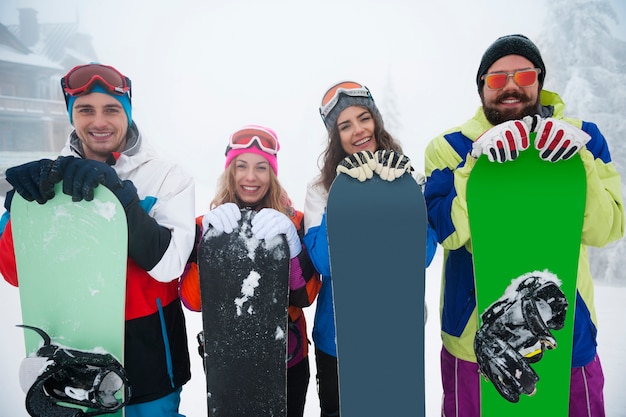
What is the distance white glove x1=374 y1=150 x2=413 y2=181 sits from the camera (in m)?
1.52

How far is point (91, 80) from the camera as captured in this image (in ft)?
5.55

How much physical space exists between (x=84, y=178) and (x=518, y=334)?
170 cm

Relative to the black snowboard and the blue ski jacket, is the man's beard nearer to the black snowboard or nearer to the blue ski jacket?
the blue ski jacket

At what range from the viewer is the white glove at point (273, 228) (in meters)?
1.59

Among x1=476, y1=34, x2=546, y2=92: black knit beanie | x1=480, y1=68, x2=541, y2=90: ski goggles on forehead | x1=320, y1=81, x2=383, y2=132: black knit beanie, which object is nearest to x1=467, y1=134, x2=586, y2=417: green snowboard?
x1=480, y1=68, x2=541, y2=90: ski goggles on forehead

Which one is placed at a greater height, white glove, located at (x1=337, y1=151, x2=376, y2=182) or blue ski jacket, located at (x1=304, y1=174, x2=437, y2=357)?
white glove, located at (x1=337, y1=151, x2=376, y2=182)

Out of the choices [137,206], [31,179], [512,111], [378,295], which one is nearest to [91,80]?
[31,179]

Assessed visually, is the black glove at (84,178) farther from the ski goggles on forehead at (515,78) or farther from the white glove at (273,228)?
the ski goggles on forehead at (515,78)

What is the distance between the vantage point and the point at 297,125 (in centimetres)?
2569

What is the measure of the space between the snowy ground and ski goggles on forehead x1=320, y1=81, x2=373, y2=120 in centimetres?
245

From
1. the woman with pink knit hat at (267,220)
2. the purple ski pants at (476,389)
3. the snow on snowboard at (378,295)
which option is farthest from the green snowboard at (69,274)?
the purple ski pants at (476,389)

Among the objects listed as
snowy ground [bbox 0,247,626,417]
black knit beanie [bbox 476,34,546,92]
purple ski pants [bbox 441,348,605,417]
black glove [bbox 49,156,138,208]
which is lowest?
snowy ground [bbox 0,247,626,417]

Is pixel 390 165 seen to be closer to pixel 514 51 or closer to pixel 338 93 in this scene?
pixel 338 93

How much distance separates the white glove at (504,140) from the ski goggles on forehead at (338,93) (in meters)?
0.69
